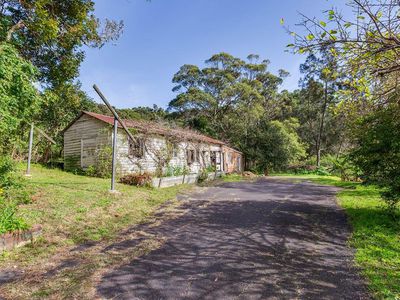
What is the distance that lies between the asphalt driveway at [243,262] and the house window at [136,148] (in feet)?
27.2

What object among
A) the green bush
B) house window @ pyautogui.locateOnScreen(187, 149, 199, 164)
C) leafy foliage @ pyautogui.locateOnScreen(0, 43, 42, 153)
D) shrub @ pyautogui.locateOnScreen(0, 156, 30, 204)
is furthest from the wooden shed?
the green bush

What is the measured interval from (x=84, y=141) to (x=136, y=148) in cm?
332

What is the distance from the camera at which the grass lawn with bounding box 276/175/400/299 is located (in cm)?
354

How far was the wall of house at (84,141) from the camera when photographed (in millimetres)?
14741

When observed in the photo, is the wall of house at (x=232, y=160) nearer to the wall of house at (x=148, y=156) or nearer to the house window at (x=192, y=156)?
the house window at (x=192, y=156)

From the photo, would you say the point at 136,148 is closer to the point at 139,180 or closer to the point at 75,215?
the point at 139,180

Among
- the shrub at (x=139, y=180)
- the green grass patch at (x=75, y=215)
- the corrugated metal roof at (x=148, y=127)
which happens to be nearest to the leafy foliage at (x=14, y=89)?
the green grass patch at (x=75, y=215)

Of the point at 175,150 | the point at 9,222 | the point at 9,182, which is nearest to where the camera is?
the point at 9,222

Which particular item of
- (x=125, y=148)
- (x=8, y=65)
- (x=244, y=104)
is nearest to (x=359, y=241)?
(x=8, y=65)

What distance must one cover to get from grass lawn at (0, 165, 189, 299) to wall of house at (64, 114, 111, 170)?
5.89 m

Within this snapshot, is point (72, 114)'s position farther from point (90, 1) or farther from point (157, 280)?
point (157, 280)

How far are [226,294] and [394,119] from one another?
6283 millimetres

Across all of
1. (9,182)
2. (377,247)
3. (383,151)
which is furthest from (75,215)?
(383,151)

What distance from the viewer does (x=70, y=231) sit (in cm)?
543
